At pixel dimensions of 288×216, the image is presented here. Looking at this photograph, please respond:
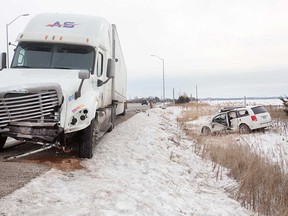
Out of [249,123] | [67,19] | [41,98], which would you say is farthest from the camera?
[249,123]

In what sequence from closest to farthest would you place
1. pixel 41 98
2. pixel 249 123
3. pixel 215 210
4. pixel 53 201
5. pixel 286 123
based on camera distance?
pixel 53 201 < pixel 215 210 < pixel 41 98 < pixel 249 123 < pixel 286 123

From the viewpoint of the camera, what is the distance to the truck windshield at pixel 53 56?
8828 millimetres

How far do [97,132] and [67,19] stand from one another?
327 cm

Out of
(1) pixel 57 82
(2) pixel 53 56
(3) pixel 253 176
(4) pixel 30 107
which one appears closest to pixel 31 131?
(4) pixel 30 107

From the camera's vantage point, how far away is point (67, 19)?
32.9 ft

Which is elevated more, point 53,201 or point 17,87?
point 17,87

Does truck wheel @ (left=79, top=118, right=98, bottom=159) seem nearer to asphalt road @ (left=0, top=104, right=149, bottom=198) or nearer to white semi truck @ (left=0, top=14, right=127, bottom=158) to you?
white semi truck @ (left=0, top=14, right=127, bottom=158)

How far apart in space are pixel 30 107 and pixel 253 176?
546cm

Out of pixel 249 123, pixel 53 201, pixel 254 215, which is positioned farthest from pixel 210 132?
pixel 53 201

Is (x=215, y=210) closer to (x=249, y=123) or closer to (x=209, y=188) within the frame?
(x=209, y=188)

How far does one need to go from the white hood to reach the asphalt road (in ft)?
4.82

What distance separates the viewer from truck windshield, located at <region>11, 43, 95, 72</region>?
8828 millimetres

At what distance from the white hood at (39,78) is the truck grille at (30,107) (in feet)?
0.74

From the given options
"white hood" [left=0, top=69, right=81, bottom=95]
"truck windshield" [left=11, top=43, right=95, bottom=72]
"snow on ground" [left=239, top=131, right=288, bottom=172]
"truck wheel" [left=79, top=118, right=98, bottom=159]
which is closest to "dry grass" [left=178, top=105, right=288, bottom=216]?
"snow on ground" [left=239, top=131, right=288, bottom=172]
